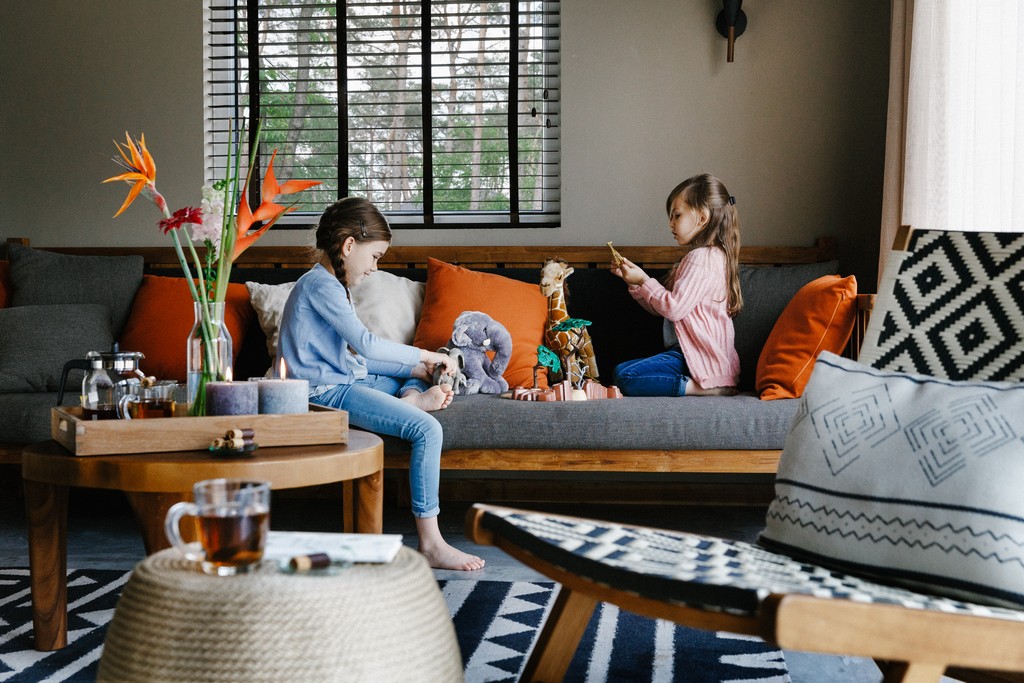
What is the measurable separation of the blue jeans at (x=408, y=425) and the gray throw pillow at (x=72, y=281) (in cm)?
108

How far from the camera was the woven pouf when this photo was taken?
3.01 feet

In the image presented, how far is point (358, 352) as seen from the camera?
2287 mm

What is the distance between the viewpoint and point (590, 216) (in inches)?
126

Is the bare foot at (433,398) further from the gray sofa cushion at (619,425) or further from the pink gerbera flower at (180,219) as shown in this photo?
the pink gerbera flower at (180,219)

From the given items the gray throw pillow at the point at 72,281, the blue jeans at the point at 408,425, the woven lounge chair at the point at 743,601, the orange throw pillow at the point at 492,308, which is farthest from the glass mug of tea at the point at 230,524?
the gray throw pillow at the point at 72,281

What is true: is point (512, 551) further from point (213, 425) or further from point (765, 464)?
point (765, 464)

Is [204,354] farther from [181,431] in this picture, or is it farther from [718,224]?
[718,224]

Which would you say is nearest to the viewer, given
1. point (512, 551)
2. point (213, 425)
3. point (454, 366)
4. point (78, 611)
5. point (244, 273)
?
point (512, 551)

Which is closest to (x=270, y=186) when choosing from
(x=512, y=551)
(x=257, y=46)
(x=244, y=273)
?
(x=512, y=551)

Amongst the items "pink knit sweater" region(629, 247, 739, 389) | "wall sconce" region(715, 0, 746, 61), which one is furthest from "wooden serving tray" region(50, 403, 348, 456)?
"wall sconce" region(715, 0, 746, 61)

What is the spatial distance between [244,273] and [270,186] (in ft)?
4.85

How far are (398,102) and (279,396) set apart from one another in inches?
75.4

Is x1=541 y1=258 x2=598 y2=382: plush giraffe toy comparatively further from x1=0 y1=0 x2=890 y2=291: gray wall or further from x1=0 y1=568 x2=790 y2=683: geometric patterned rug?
x1=0 y1=568 x2=790 y2=683: geometric patterned rug

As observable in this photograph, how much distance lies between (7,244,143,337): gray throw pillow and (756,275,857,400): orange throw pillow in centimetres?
200
